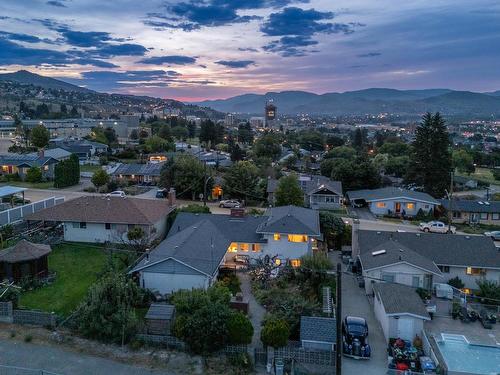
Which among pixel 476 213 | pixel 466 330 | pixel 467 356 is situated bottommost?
pixel 466 330

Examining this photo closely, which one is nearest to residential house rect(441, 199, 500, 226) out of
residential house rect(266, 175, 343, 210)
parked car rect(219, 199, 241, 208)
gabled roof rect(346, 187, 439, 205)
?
gabled roof rect(346, 187, 439, 205)

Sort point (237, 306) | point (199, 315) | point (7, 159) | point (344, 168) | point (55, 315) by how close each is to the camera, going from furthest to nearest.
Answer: point (7, 159)
point (344, 168)
point (237, 306)
point (55, 315)
point (199, 315)

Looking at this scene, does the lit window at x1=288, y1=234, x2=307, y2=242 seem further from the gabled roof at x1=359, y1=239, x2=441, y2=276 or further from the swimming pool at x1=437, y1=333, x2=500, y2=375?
the swimming pool at x1=437, y1=333, x2=500, y2=375

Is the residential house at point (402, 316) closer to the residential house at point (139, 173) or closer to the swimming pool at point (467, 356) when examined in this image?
the swimming pool at point (467, 356)

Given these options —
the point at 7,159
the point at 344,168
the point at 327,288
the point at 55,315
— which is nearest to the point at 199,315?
the point at 55,315

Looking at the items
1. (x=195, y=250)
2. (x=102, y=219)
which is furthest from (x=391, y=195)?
(x=102, y=219)

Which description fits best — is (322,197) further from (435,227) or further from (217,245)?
(217,245)

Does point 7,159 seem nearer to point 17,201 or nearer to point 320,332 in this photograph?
point 17,201
